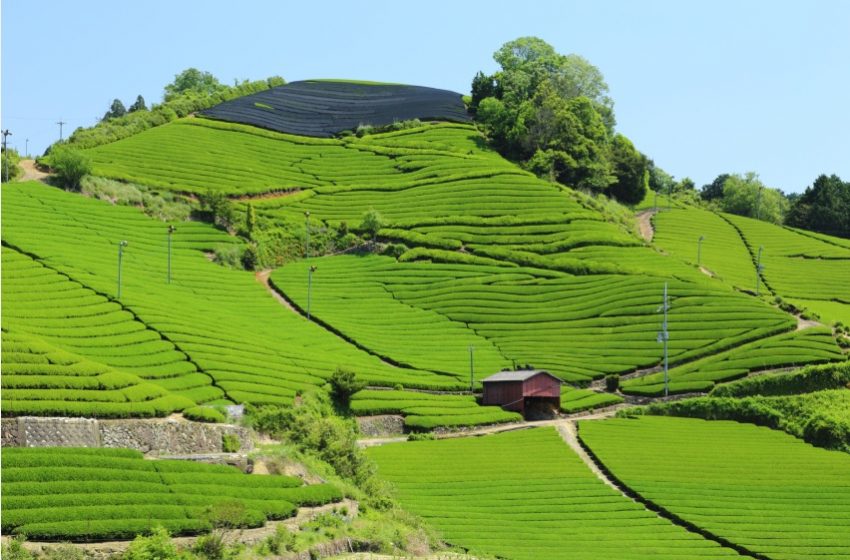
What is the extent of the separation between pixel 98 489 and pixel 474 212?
81.4 meters

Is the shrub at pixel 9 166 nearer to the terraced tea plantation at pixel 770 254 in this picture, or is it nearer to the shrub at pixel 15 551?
the terraced tea plantation at pixel 770 254

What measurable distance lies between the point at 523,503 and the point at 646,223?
8345 centimetres

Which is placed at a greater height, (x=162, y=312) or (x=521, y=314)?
(x=162, y=312)

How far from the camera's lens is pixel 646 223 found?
13475cm

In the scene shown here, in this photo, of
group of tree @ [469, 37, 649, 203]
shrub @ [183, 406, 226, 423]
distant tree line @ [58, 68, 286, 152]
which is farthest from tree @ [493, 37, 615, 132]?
shrub @ [183, 406, 226, 423]

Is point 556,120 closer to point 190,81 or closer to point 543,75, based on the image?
point 543,75

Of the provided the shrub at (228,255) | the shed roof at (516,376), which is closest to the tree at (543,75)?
the shrub at (228,255)

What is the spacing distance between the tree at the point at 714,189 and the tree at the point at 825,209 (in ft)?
90.1

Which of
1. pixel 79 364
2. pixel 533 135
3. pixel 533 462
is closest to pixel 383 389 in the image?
pixel 533 462

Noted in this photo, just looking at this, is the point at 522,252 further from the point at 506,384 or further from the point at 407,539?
the point at 407,539

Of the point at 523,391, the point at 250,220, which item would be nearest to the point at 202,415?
the point at 523,391

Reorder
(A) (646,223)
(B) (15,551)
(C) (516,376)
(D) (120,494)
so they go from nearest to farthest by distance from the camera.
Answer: (B) (15,551)
(D) (120,494)
(C) (516,376)
(A) (646,223)

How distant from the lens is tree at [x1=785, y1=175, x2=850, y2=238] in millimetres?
149500

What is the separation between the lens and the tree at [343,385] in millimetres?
68312
